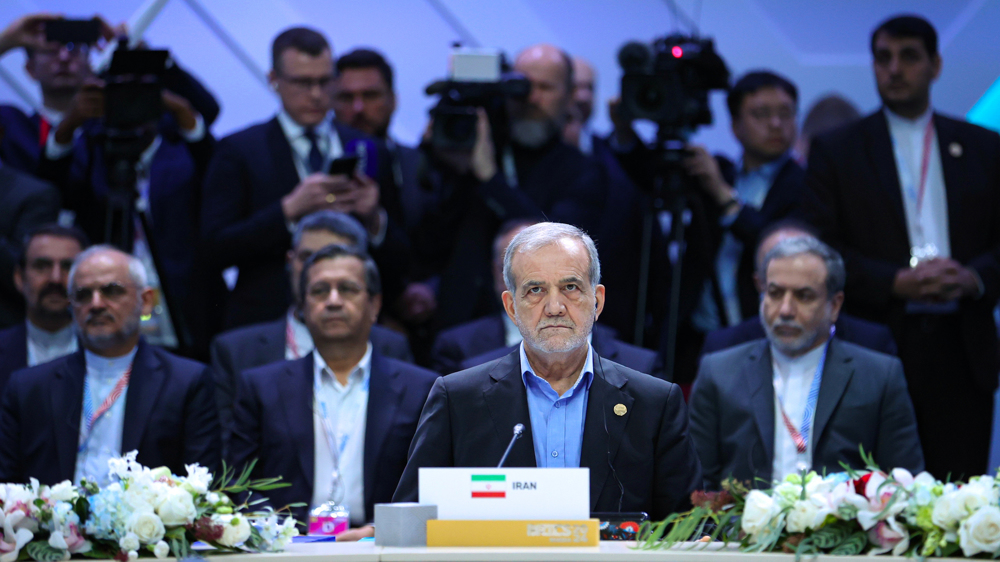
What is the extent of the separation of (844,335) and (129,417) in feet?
9.03

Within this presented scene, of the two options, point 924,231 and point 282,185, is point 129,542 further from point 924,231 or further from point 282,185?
point 924,231

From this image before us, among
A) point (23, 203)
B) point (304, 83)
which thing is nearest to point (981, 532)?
point (304, 83)

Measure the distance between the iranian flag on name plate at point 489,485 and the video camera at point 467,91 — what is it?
258 cm

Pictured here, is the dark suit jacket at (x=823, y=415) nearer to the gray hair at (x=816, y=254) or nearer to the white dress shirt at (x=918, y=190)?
the gray hair at (x=816, y=254)

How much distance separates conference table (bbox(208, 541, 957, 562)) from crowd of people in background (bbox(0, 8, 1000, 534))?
41.2 inches

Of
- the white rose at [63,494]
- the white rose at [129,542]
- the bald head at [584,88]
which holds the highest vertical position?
the bald head at [584,88]

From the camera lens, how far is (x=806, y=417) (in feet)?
12.8

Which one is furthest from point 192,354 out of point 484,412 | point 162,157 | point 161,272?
point 484,412

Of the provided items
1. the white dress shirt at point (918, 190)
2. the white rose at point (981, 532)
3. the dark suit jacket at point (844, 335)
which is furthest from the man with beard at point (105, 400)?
the white dress shirt at point (918, 190)

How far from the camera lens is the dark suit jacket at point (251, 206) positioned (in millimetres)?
4656

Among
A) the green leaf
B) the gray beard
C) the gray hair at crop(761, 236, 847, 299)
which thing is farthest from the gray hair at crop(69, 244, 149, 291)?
the gray hair at crop(761, 236, 847, 299)

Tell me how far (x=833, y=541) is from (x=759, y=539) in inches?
5.8

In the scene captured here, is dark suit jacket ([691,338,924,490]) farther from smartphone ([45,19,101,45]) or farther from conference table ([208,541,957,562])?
smartphone ([45,19,101,45])

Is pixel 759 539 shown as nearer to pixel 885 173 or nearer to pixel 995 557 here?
pixel 995 557
